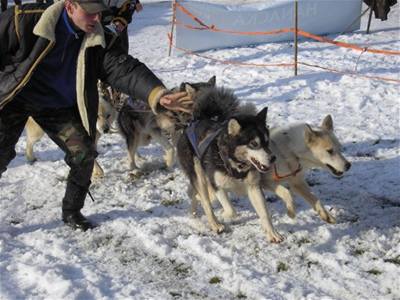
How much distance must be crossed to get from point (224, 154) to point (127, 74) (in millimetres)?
790

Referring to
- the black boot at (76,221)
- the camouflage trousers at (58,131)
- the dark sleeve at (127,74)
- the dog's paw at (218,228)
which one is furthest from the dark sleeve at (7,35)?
the dog's paw at (218,228)

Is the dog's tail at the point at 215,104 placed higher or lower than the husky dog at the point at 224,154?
higher

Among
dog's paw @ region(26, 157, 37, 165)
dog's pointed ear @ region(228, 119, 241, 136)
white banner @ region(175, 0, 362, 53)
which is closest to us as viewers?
dog's pointed ear @ region(228, 119, 241, 136)

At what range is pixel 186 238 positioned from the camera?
3418 mm

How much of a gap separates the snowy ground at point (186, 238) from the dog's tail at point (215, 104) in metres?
0.78

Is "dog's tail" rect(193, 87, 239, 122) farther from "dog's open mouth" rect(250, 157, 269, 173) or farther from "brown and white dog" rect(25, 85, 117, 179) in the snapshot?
"brown and white dog" rect(25, 85, 117, 179)

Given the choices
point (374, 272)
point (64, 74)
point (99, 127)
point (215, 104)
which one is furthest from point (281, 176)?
point (99, 127)

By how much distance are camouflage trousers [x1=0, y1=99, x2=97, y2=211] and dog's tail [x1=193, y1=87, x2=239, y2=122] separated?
2.65 feet

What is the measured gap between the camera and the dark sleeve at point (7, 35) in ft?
9.34

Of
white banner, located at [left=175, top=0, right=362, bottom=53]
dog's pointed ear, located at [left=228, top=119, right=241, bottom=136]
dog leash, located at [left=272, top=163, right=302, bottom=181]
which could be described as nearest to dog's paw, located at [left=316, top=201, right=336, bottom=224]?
dog leash, located at [left=272, top=163, right=302, bottom=181]

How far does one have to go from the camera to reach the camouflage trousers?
3.13 meters

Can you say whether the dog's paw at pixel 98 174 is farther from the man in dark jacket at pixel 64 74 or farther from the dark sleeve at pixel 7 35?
the dark sleeve at pixel 7 35

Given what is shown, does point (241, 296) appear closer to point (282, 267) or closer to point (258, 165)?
point (282, 267)

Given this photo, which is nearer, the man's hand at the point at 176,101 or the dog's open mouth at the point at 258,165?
the man's hand at the point at 176,101
